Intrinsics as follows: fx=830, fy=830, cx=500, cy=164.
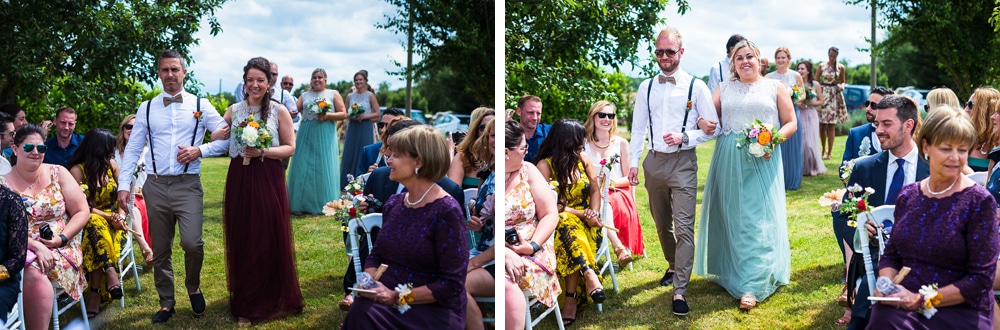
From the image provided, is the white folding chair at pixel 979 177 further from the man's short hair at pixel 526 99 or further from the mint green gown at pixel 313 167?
the mint green gown at pixel 313 167

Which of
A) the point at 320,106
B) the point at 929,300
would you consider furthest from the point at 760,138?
the point at 320,106

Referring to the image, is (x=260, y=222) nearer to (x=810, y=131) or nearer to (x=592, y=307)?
(x=592, y=307)

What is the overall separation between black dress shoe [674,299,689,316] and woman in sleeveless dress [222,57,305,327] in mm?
1694

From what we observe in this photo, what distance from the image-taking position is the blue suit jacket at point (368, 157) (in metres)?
3.27

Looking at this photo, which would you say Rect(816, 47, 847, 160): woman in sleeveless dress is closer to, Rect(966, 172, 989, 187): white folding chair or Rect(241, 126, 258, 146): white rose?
Rect(966, 172, 989, 187): white folding chair

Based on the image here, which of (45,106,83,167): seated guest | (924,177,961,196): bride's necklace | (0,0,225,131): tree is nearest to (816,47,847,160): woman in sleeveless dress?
(924,177,961,196): bride's necklace

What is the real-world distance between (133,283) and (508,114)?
1522mm

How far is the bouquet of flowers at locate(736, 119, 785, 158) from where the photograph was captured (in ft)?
12.3

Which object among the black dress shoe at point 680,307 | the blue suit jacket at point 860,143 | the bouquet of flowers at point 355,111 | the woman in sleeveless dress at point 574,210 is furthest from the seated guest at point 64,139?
the blue suit jacket at point 860,143

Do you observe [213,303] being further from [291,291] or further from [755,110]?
[755,110]

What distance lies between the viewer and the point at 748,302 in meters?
3.79

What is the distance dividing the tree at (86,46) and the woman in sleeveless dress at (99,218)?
→ 4.1 inches

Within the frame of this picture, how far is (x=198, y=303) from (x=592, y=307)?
6.03 feet

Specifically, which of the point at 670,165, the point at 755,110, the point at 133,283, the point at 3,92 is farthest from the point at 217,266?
the point at 755,110
